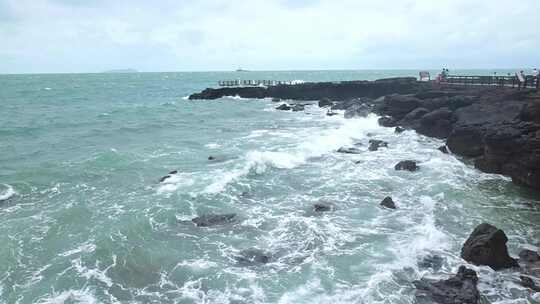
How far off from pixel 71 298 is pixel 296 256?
662 cm

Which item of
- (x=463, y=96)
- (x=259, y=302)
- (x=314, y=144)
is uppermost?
(x=463, y=96)

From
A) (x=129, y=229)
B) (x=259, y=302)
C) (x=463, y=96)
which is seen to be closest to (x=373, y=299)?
(x=259, y=302)

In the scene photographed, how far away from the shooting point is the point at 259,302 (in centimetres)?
1142

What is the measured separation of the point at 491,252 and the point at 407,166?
11.6 meters

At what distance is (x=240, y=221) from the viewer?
17.1 meters

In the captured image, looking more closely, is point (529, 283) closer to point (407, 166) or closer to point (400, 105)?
point (407, 166)

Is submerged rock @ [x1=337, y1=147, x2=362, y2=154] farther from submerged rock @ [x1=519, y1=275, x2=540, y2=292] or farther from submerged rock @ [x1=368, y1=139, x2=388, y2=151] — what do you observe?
submerged rock @ [x1=519, y1=275, x2=540, y2=292]

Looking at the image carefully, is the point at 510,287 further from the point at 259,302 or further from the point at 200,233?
the point at 200,233

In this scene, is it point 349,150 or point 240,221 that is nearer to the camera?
point 240,221

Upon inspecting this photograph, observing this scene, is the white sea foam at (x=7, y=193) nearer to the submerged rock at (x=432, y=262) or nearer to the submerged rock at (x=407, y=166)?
the submerged rock at (x=432, y=262)

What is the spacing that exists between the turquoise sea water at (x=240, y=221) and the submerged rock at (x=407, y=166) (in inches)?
21.7

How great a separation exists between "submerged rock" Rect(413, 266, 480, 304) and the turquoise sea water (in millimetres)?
385

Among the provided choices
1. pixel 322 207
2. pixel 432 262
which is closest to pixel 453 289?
pixel 432 262

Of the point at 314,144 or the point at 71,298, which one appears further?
the point at 314,144
